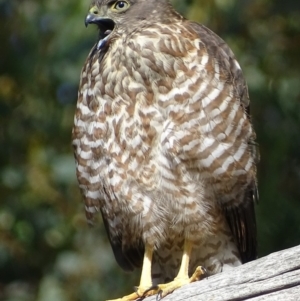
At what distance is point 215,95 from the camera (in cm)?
450

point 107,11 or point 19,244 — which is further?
point 19,244

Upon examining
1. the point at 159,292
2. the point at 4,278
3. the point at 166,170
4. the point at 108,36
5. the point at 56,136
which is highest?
the point at 108,36

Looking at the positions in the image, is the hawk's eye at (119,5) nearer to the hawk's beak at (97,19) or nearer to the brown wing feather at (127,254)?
the hawk's beak at (97,19)

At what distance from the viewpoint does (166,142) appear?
14.6ft

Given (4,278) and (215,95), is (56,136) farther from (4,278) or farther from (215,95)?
(215,95)

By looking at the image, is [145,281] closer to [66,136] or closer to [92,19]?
[92,19]

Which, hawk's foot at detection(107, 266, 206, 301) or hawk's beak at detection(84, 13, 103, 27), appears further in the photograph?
hawk's beak at detection(84, 13, 103, 27)

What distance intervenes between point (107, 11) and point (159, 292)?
4.41ft

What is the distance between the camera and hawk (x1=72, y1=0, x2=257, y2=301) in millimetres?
4473

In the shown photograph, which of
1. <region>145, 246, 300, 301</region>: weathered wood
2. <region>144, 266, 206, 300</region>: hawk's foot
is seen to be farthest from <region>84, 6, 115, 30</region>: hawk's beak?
<region>145, 246, 300, 301</region>: weathered wood

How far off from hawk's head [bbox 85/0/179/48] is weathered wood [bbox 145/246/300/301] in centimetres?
146

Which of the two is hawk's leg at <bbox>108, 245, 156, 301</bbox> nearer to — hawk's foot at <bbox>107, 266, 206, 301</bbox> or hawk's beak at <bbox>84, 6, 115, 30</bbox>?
hawk's foot at <bbox>107, 266, 206, 301</bbox>

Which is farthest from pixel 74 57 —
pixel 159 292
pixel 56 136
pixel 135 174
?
pixel 159 292

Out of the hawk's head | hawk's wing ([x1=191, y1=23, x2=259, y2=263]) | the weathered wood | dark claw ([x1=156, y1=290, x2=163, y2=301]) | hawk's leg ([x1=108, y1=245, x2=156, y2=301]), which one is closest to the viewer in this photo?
the weathered wood
